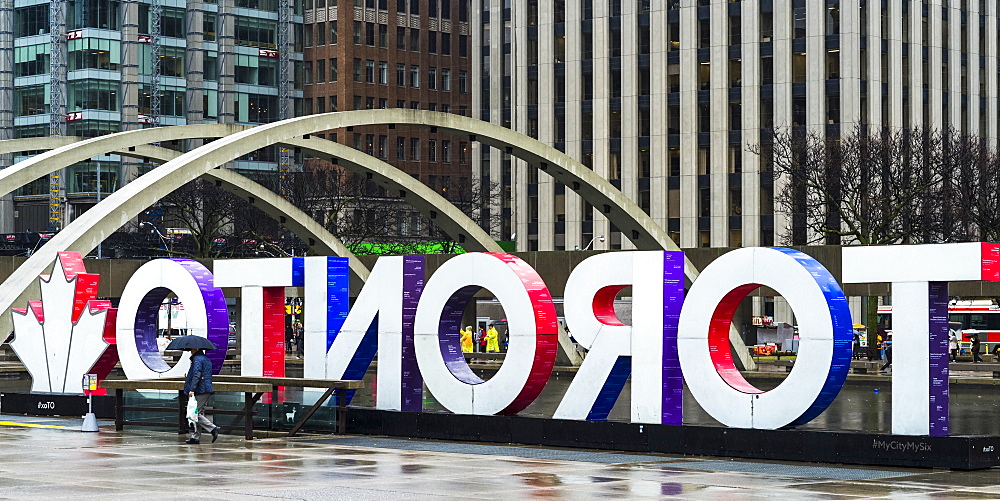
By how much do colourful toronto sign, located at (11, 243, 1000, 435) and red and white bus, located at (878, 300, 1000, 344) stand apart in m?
49.3

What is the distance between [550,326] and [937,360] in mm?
6505

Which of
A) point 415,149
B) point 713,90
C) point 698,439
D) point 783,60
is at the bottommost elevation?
point 698,439

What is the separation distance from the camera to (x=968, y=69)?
98.7m

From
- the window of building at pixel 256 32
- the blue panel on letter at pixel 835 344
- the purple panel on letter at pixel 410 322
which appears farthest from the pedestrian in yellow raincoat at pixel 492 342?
the window of building at pixel 256 32

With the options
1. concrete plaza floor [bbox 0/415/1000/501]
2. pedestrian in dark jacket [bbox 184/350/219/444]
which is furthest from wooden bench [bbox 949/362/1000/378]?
pedestrian in dark jacket [bbox 184/350/219/444]

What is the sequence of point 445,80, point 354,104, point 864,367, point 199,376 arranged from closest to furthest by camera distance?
1. point 199,376
2. point 864,367
3. point 354,104
4. point 445,80

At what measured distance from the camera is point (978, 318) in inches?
2808

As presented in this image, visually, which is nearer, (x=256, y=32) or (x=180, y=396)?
(x=180, y=396)

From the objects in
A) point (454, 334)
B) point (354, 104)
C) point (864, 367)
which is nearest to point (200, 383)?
point (454, 334)

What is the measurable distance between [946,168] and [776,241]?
2699cm

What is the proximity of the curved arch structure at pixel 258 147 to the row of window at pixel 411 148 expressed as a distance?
79801mm

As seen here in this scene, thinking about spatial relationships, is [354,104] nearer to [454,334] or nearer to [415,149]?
[415,149]

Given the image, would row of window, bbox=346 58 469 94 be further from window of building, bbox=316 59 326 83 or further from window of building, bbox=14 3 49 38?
window of building, bbox=14 3 49 38

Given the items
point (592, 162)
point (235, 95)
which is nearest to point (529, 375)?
point (592, 162)
